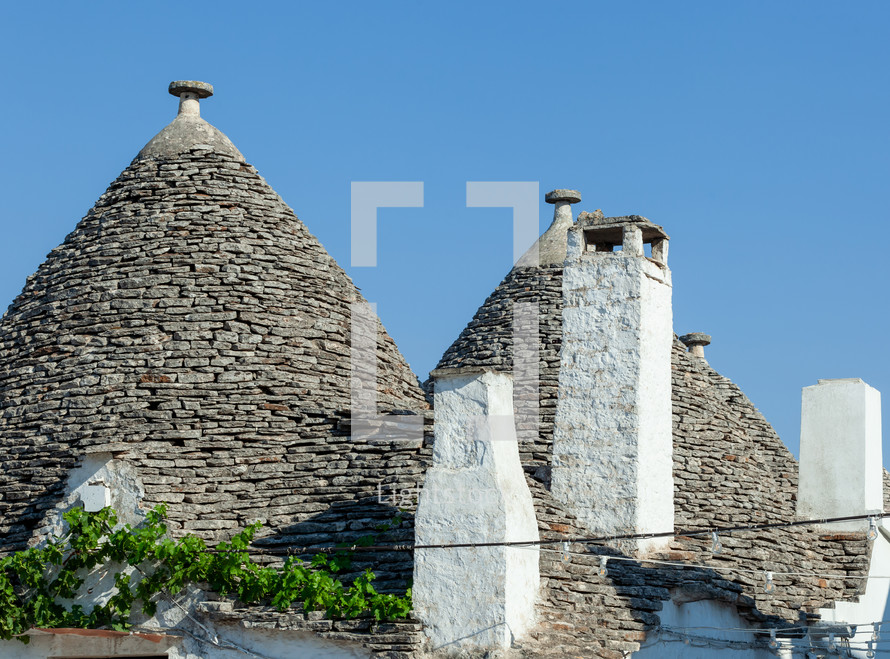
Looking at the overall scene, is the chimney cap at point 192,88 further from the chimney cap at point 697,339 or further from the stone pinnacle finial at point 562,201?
Answer: the chimney cap at point 697,339

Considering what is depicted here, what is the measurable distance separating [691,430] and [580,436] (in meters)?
4.19

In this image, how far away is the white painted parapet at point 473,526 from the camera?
1322 centimetres

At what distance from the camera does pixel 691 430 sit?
19906mm

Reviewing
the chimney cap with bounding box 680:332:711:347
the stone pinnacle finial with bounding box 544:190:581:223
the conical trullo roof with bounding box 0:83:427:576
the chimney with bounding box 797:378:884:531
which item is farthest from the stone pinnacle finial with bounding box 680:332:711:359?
the conical trullo roof with bounding box 0:83:427:576

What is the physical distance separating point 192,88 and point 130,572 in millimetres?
6924

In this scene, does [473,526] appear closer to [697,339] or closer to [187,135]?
[187,135]

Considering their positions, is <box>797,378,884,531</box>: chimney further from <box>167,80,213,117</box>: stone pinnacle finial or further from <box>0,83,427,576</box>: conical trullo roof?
<box>167,80,213,117</box>: stone pinnacle finial

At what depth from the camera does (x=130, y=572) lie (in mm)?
14516

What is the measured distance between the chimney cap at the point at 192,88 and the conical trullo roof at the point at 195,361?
335 millimetres

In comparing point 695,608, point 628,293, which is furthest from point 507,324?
point 695,608

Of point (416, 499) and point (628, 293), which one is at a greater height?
point (628, 293)

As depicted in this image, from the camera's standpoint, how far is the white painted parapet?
13.2 m

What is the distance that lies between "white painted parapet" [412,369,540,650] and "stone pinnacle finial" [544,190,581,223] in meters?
8.77

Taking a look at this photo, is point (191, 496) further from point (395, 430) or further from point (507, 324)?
point (507, 324)
